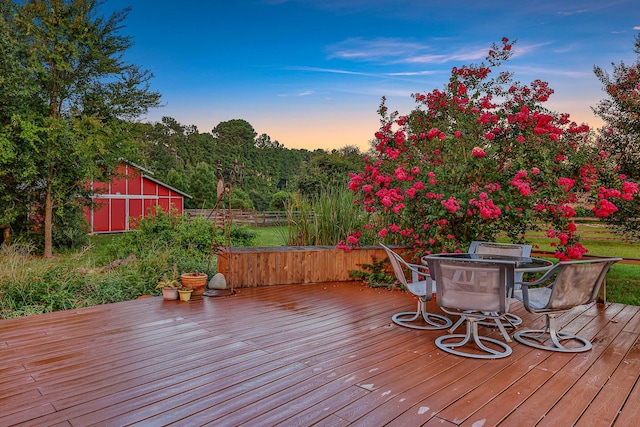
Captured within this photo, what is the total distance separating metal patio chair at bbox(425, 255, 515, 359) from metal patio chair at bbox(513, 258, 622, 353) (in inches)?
10.5

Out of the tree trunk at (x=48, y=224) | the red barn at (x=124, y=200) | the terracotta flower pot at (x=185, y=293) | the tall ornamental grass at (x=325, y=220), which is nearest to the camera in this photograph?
the terracotta flower pot at (x=185, y=293)

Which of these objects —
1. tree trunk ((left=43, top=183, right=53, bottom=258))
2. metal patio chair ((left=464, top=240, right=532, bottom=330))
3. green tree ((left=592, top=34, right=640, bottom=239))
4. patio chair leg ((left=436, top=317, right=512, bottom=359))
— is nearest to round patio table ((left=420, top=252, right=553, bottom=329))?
metal patio chair ((left=464, top=240, right=532, bottom=330))

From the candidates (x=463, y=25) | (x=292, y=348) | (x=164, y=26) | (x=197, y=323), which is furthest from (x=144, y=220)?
(x=463, y=25)

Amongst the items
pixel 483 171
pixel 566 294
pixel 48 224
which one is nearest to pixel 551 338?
pixel 566 294

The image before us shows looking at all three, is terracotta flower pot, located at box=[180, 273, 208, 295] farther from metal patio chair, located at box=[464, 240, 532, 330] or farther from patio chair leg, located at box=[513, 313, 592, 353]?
patio chair leg, located at box=[513, 313, 592, 353]

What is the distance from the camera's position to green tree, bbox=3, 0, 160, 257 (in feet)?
39.0

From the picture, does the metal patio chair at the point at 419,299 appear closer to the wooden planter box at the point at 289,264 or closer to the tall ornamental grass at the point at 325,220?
the wooden planter box at the point at 289,264

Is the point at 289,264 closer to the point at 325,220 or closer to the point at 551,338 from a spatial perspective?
the point at 325,220

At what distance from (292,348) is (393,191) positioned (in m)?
2.63

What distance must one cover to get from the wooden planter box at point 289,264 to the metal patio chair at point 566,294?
111 inches

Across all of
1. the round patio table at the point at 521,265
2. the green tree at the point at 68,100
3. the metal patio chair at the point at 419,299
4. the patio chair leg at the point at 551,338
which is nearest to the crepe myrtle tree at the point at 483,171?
the round patio table at the point at 521,265

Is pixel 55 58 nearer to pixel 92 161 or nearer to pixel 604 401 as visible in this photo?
pixel 92 161

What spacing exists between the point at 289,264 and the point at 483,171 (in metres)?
2.85

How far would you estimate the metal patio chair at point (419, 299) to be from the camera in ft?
11.8
